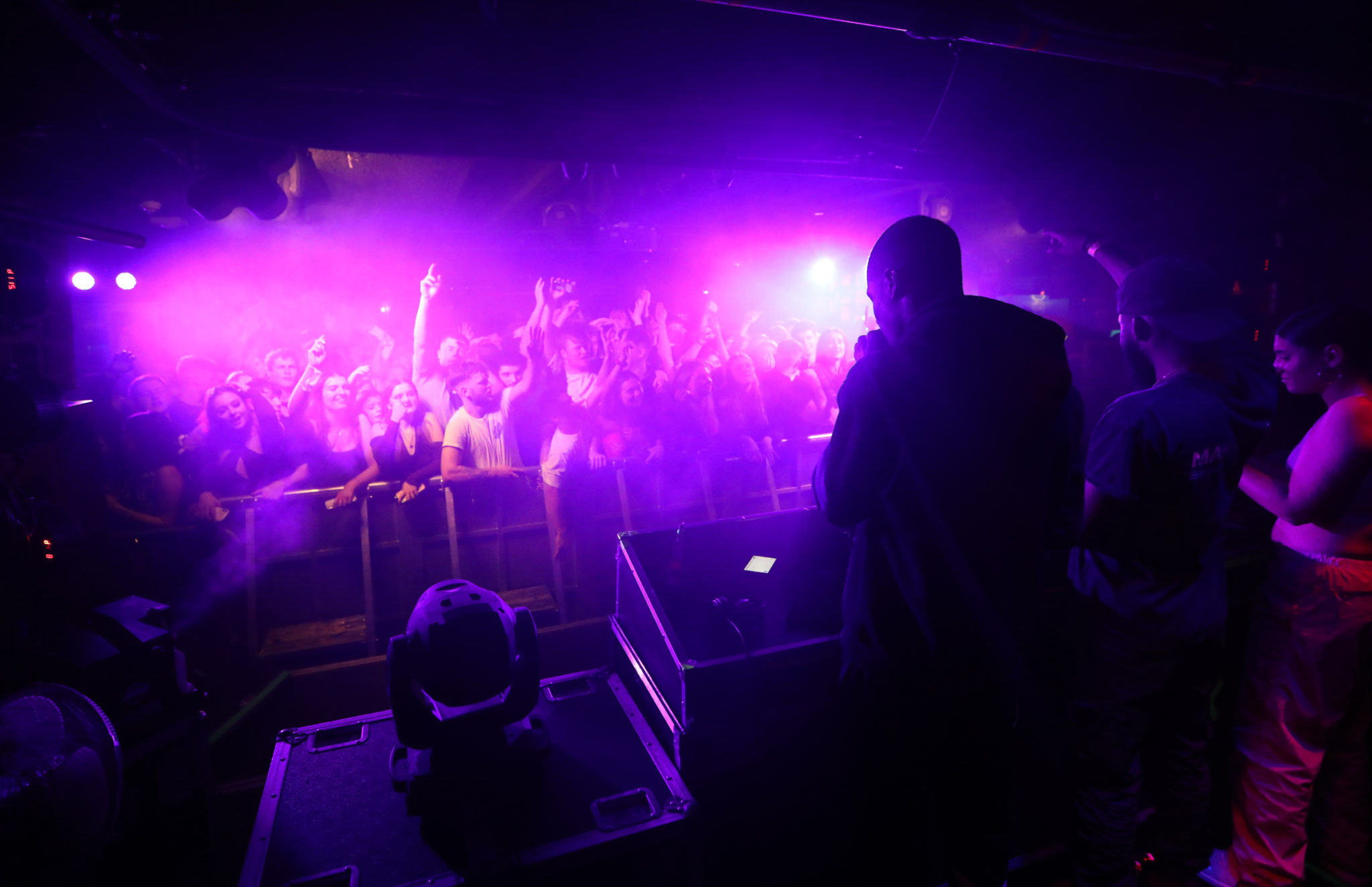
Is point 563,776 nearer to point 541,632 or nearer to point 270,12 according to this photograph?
point 541,632

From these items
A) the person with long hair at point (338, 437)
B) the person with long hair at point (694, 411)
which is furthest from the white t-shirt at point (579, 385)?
the person with long hair at point (338, 437)

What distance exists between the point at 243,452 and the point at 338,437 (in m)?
0.67

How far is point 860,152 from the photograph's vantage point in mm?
3998

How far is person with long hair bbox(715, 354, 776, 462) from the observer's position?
5.52m

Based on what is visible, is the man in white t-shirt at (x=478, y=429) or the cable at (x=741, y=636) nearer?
the cable at (x=741, y=636)

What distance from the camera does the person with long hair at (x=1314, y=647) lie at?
1.97 m

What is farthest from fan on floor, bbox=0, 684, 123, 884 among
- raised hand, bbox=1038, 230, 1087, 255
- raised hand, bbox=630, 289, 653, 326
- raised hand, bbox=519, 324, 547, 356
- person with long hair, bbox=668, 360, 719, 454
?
raised hand, bbox=630, 289, 653, 326

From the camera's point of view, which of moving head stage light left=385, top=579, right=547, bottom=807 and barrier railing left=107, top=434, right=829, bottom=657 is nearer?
moving head stage light left=385, top=579, right=547, bottom=807

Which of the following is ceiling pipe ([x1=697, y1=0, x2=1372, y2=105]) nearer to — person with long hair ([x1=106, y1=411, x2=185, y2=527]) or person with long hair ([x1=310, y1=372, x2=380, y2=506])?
person with long hair ([x1=310, y1=372, x2=380, y2=506])

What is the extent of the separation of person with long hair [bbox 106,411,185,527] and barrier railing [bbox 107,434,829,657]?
1.21 feet

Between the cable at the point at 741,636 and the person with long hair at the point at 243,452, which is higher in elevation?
the person with long hair at the point at 243,452

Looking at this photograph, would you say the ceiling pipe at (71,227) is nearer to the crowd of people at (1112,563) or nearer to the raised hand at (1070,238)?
the crowd of people at (1112,563)

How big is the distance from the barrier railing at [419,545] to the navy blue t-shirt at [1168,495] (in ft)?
8.02

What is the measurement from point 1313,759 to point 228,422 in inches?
261
